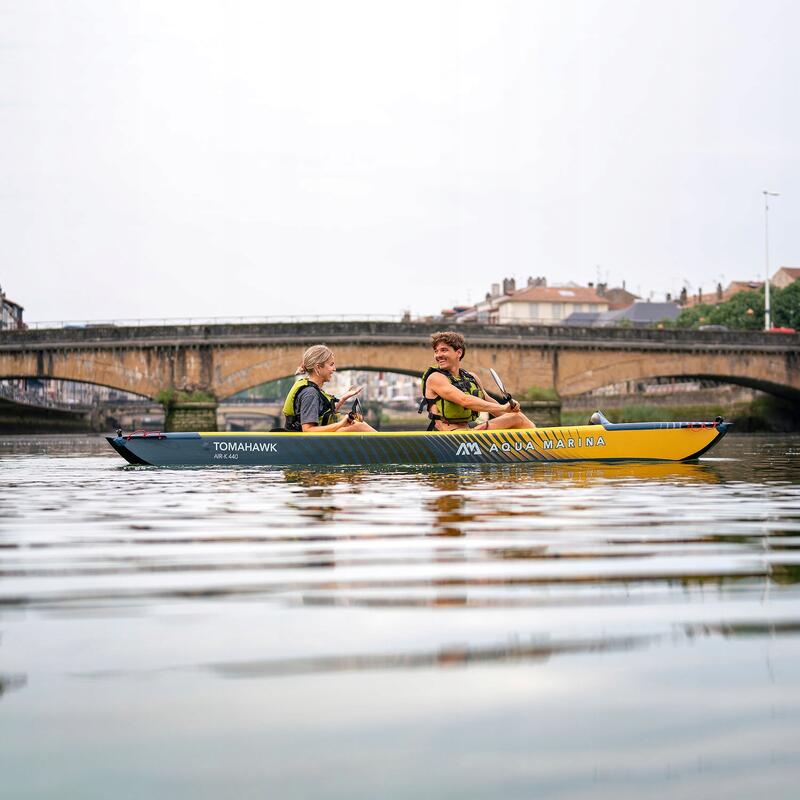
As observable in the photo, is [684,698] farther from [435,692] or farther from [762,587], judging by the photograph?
[762,587]

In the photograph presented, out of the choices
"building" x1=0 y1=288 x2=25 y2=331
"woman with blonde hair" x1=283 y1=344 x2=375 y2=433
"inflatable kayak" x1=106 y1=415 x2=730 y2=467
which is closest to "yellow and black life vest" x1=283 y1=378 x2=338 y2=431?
"woman with blonde hair" x1=283 y1=344 x2=375 y2=433

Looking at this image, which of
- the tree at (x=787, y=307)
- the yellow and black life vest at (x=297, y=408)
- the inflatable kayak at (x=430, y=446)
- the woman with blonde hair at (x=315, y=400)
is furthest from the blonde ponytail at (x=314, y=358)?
the tree at (x=787, y=307)

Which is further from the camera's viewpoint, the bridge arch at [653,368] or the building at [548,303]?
the building at [548,303]

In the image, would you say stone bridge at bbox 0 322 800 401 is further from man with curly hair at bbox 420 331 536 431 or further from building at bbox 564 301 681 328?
building at bbox 564 301 681 328

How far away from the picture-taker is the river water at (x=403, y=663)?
2.20m

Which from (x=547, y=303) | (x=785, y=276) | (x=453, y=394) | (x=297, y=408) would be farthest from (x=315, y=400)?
(x=547, y=303)

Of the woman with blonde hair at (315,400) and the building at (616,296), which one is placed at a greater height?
the building at (616,296)

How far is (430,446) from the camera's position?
14.1m

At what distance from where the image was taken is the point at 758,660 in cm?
298

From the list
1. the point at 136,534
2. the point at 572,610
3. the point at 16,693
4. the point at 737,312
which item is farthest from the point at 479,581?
the point at 737,312

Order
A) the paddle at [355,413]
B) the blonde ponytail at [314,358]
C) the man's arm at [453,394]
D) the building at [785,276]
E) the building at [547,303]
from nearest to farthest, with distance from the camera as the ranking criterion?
the blonde ponytail at [314,358] < the man's arm at [453,394] < the paddle at [355,413] < the building at [785,276] < the building at [547,303]

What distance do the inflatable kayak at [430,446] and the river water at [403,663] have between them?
302 inches

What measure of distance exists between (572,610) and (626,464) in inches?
464

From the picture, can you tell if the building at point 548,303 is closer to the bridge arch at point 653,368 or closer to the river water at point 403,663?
the bridge arch at point 653,368
